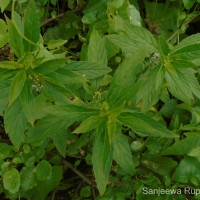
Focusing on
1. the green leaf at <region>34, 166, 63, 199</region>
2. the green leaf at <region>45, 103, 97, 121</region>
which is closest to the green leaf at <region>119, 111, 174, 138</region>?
the green leaf at <region>45, 103, 97, 121</region>

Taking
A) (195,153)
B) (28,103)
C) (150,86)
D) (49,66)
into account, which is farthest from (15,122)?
(195,153)

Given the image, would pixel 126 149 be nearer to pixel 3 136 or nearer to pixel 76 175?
pixel 76 175

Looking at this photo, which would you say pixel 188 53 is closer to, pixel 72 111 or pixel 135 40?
pixel 135 40

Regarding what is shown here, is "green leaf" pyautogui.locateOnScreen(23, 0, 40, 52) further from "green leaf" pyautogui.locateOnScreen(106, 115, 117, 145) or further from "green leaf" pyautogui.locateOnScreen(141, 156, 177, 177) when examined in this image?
"green leaf" pyautogui.locateOnScreen(141, 156, 177, 177)

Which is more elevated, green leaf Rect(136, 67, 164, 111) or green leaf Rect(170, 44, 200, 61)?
green leaf Rect(170, 44, 200, 61)

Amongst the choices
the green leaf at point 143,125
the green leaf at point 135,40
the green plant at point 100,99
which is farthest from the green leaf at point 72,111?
the green leaf at point 135,40

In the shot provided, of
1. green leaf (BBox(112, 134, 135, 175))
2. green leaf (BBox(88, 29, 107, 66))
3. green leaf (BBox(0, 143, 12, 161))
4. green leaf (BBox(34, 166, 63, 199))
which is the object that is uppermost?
green leaf (BBox(88, 29, 107, 66))
